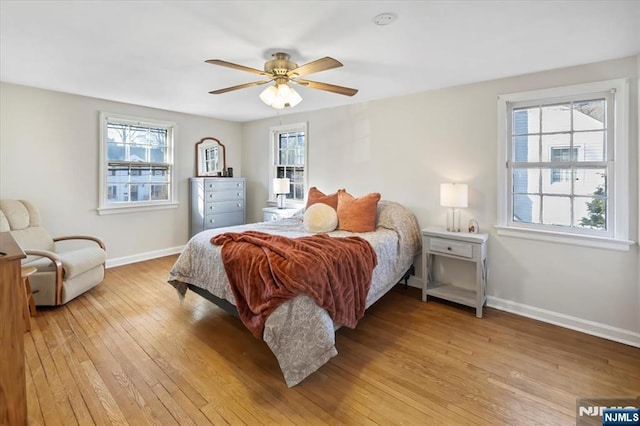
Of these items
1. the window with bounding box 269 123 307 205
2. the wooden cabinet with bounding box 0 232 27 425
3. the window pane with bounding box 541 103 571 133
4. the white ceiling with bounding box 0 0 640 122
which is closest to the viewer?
the wooden cabinet with bounding box 0 232 27 425

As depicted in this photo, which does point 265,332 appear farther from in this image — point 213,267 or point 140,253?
point 140,253

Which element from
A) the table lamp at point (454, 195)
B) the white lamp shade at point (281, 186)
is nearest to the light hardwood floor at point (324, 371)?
the table lamp at point (454, 195)

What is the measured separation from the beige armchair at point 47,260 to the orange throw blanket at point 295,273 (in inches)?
67.0

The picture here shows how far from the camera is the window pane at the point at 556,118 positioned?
9.58 feet

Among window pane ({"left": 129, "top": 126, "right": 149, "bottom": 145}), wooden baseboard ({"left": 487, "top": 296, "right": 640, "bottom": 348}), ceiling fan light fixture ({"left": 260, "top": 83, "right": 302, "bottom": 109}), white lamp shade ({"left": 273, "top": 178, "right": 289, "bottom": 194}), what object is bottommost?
wooden baseboard ({"left": 487, "top": 296, "right": 640, "bottom": 348})

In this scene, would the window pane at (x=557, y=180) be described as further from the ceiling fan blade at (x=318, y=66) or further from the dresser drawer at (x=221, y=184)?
the dresser drawer at (x=221, y=184)

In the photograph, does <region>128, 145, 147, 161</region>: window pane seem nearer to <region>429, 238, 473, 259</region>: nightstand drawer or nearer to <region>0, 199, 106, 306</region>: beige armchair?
<region>0, 199, 106, 306</region>: beige armchair

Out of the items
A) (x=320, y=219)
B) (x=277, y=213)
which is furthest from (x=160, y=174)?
(x=320, y=219)

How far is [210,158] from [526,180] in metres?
4.83

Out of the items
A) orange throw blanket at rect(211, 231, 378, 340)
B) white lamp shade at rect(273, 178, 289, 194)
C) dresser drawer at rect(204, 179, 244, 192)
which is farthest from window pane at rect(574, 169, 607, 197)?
dresser drawer at rect(204, 179, 244, 192)

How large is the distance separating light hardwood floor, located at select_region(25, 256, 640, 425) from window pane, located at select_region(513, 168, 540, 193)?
4.25 ft

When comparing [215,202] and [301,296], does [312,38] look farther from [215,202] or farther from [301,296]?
[215,202]

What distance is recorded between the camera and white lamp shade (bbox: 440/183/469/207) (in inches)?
128

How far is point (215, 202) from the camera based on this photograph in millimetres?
5211
